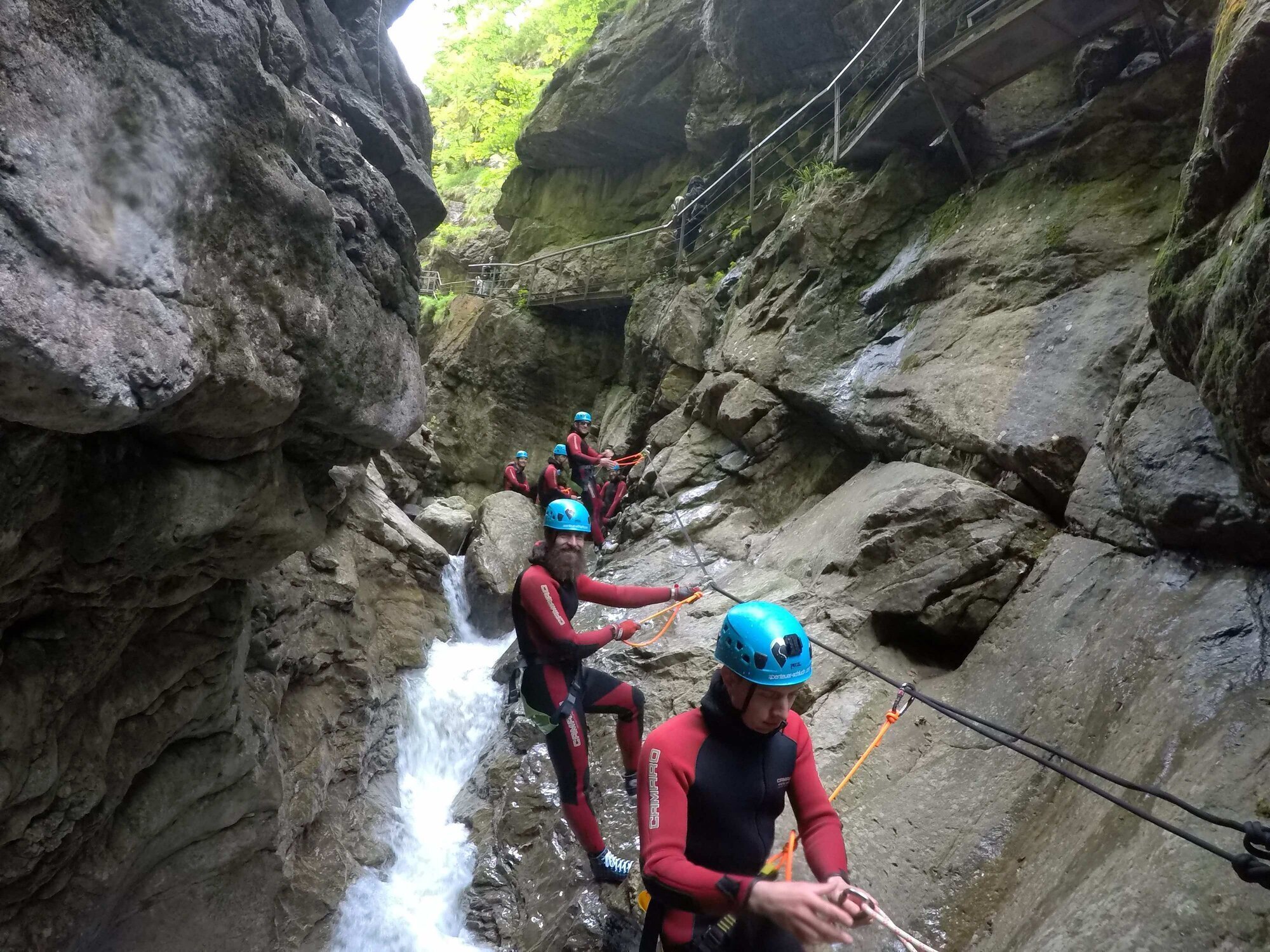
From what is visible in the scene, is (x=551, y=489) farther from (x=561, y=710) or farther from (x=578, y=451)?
(x=561, y=710)

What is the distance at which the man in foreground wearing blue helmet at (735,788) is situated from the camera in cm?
242

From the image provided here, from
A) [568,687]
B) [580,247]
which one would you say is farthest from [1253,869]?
[580,247]

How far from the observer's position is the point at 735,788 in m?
2.54

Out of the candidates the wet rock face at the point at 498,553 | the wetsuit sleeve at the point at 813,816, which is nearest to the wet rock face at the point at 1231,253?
the wetsuit sleeve at the point at 813,816

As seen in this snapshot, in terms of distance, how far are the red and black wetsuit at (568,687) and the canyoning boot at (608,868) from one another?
54 millimetres

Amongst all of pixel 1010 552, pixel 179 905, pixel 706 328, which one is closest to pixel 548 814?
pixel 179 905

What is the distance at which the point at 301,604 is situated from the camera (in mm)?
7109

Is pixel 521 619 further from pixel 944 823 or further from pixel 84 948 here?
pixel 84 948

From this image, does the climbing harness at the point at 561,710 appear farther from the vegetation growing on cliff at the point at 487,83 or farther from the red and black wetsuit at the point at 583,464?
the vegetation growing on cliff at the point at 487,83

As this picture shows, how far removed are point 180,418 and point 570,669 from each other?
2.81m

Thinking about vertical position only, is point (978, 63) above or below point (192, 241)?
below

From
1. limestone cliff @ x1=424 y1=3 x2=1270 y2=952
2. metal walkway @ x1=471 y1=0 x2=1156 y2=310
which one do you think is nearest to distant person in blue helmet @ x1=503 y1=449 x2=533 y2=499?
limestone cliff @ x1=424 y1=3 x2=1270 y2=952

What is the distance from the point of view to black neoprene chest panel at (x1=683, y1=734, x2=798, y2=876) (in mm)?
2520

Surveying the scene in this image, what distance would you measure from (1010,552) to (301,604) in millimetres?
6550
